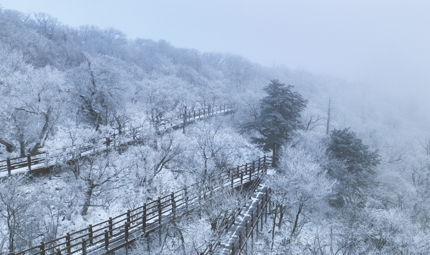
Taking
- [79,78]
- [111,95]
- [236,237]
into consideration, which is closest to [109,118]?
[111,95]

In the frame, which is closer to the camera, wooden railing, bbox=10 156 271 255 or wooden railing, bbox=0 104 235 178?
wooden railing, bbox=10 156 271 255

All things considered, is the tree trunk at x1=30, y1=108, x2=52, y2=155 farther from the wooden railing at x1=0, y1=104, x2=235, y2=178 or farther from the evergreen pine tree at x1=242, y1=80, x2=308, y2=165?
the evergreen pine tree at x1=242, y1=80, x2=308, y2=165

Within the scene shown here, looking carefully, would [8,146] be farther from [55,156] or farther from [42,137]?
[55,156]

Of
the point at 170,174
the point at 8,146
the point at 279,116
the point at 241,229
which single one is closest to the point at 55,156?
the point at 8,146

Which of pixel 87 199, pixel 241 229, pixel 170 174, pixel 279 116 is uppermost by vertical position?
pixel 279 116

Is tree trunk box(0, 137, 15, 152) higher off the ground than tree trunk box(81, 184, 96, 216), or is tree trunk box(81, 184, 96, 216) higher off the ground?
tree trunk box(0, 137, 15, 152)

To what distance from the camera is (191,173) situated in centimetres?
2220

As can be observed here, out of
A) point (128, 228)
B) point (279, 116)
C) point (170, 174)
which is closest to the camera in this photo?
point (128, 228)

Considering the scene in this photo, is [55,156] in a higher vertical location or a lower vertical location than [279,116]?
lower

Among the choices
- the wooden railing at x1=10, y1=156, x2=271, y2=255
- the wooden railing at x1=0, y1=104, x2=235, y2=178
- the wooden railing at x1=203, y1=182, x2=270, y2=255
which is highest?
the wooden railing at x1=0, y1=104, x2=235, y2=178

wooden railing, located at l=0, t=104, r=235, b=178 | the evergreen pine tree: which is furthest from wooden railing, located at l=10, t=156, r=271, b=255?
the evergreen pine tree

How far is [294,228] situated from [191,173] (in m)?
9.62

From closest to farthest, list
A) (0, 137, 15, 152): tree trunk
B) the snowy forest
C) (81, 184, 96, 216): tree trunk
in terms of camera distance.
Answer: the snowy forest → (81, 184, 96, 216): tree trunk → (0, 137, 15, 152): tree trunk

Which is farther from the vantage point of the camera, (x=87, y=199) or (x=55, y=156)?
(x=55, y=156)
